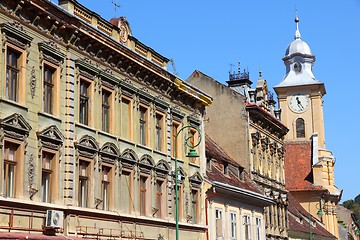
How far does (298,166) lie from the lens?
81.7 meters

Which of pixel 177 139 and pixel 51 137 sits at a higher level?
pixel 177 139

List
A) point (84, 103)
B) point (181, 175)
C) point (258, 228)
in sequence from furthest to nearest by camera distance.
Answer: point (258, 228) < point (181, 175) < point (84, 103)

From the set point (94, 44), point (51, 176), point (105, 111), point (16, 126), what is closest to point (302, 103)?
point (105, 111)

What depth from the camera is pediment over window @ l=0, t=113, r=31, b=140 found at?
22.5 metres

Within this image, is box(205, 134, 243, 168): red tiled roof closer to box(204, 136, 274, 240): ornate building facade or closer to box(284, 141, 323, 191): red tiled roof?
box(204, 136, 274, 240): ornate building facade

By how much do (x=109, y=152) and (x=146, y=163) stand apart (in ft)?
11.2

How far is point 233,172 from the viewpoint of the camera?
45844mm

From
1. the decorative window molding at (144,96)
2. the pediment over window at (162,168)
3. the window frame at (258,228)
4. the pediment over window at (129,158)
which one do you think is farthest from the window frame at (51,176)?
the window frame at (258,228)

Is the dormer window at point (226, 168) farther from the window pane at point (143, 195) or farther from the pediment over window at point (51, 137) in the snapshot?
the pediment over window at point (51, 137)

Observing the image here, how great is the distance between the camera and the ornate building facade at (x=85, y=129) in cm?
2323

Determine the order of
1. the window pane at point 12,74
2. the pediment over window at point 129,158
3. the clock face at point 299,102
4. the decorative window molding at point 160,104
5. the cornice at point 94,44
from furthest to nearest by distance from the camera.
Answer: the clock face at point 299,102, the decorative window molding at point 160,104, the pediment over window at point 129,158, the cornice at point 94,44, the window pane at point 12,74

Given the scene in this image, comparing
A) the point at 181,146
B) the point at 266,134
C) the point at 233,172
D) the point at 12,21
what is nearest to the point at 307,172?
the point at 266,134

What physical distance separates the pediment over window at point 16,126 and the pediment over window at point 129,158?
674 cm

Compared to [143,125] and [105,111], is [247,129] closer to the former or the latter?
[143,125]
